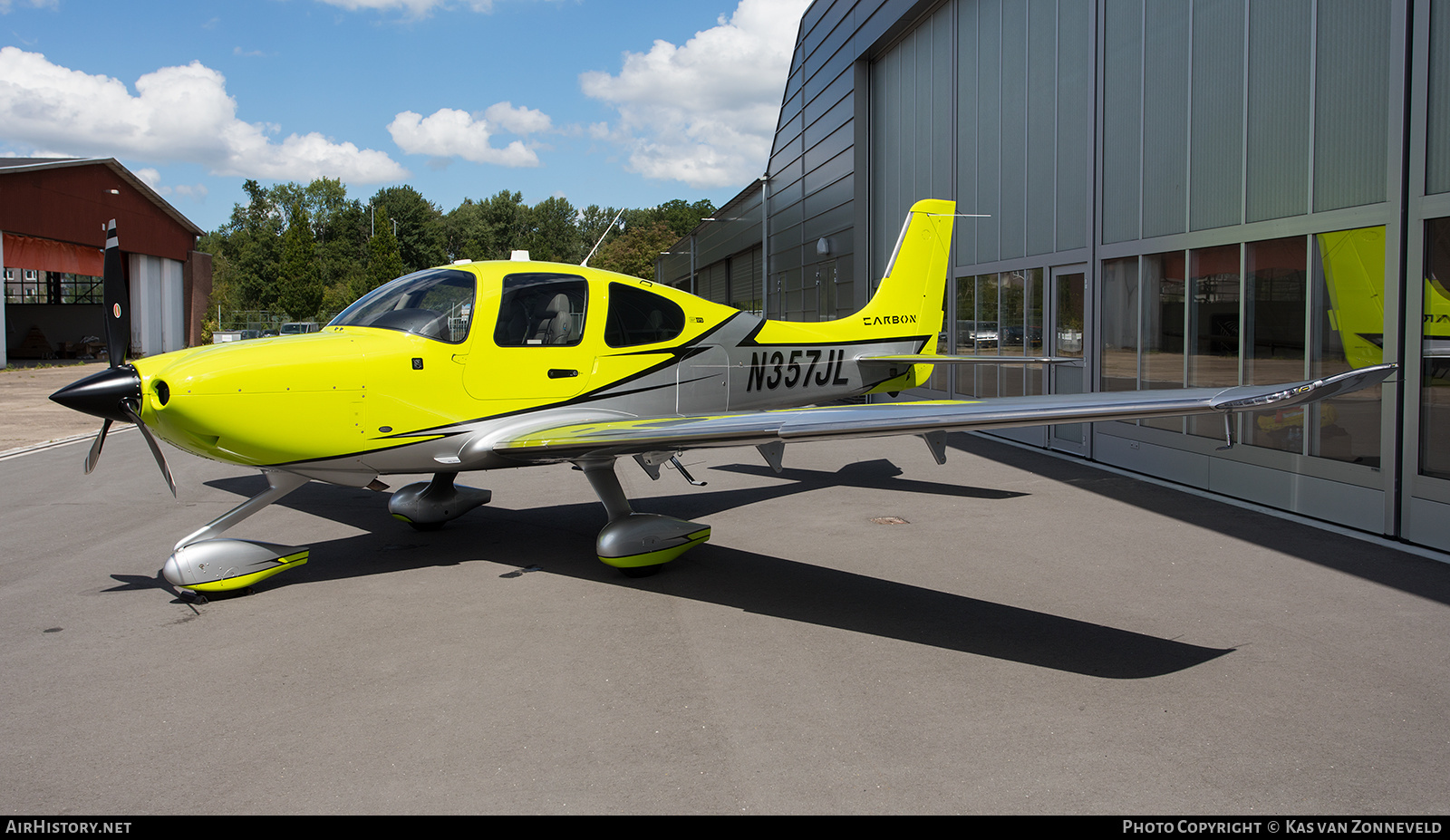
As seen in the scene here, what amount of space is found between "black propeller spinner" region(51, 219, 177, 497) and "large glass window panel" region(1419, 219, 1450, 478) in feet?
29.2

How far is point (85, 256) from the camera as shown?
3803cm

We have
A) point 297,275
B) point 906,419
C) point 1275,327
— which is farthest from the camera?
point 297,275

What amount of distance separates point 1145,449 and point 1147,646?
618 centimetres

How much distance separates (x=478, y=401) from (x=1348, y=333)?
288 inches

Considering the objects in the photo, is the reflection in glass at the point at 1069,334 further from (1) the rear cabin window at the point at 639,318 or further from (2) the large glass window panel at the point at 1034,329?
(1) the rear cabin window at the point at 639,318

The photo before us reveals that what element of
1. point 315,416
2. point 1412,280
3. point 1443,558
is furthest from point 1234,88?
point 315,416

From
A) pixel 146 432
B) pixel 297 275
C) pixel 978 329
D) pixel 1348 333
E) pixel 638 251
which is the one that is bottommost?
pixel 146 432

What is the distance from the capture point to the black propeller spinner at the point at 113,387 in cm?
499

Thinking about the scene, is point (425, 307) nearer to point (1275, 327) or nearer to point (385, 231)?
point (1275, 327)

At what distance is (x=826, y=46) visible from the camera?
22297 millimetres

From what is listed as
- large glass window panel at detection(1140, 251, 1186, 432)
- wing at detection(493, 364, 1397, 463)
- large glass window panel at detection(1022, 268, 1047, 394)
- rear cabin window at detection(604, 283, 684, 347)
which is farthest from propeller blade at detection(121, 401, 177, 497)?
large glass window panel at detection(1022, 268, 1047, 394)

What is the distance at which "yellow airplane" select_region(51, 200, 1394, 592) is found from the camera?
500 centimetres

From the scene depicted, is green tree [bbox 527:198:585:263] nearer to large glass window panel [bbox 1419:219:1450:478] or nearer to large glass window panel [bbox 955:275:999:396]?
large glass window panel [bbox 955:275:999:396]

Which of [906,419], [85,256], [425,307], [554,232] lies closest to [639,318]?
[425,307]
